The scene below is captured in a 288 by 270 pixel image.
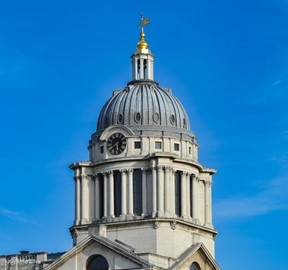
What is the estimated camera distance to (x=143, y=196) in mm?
120375

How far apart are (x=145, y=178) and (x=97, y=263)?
910cm

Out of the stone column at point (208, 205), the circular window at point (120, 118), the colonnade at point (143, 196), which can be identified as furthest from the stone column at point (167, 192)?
the circular window at point (120, 118)

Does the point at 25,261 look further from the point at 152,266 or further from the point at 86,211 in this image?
the point at 152,266

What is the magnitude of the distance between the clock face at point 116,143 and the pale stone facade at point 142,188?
0.09m

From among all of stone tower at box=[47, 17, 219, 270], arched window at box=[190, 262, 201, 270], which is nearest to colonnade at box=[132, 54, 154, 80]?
stone tower at box=[47, 17, 219, 270]

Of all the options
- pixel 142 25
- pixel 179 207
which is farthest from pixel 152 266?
pixel 142 25

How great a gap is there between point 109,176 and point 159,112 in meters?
7.52

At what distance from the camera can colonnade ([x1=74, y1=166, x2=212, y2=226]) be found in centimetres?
11994

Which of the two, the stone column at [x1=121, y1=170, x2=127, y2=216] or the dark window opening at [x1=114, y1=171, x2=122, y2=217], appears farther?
the dark window opening at [x1=114, y1=171, x2=122, y2=217]

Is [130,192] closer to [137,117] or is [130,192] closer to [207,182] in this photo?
[137,117]

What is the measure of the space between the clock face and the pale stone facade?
0.09 metres

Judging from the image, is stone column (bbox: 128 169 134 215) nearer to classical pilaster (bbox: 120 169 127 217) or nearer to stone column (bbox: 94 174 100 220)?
classical pilaster (bbox: 120 169 127 217)

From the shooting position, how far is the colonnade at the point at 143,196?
119938 millimetres

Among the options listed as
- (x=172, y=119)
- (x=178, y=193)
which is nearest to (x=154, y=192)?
(x=178, y=193)
